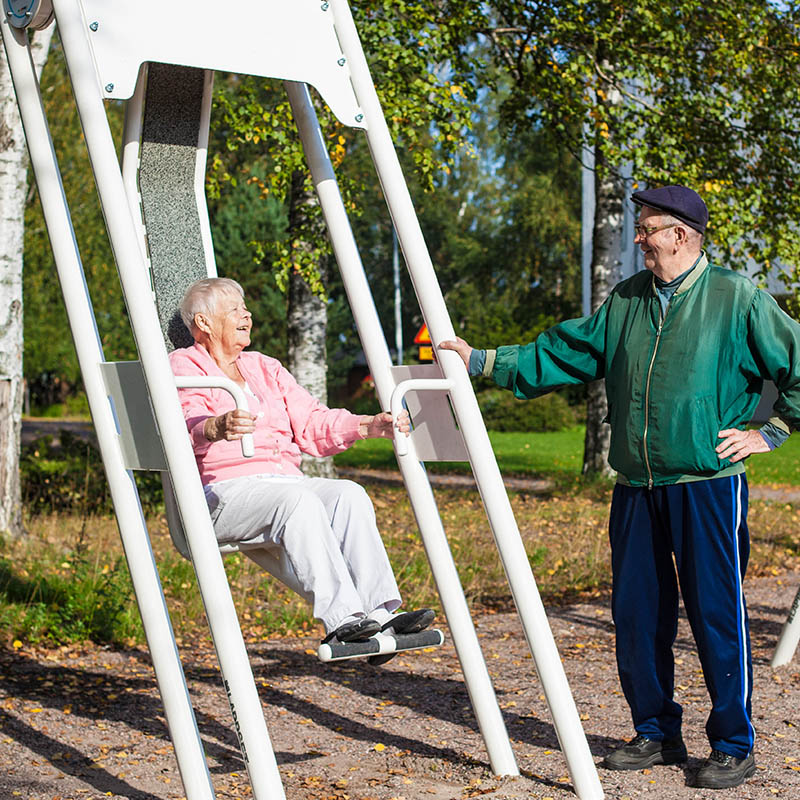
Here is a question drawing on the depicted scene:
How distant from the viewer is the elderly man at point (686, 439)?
3.74 meters

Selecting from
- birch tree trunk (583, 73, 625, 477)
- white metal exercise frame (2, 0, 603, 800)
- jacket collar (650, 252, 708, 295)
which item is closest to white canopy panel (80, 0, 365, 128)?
white metal exercise frame (2, 0, 603, 800)

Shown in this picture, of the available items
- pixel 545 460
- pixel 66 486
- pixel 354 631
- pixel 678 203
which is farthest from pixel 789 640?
pixel 545 460

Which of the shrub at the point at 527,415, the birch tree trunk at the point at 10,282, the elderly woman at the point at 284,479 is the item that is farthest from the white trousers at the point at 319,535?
the shrub at the point at 527,415

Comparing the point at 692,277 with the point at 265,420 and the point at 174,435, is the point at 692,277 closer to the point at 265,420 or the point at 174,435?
the point at 265,420

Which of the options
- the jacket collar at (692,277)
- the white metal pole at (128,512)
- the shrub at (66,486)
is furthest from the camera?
the shrub at (66,486)

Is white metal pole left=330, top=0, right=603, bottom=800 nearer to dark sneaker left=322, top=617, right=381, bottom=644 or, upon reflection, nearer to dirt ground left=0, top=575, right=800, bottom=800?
dirt ground left=0, top=575, right=800, bottom=800

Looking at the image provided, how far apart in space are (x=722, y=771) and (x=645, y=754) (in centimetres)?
28

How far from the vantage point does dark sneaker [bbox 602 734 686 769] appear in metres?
4.03

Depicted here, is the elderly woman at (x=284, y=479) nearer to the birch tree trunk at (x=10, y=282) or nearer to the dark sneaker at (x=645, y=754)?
the dark sneaker at (x=645, y=754)

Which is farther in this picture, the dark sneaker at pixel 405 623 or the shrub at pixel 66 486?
the shrub at pixel 66 486

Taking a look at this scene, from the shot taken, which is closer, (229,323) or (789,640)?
(229,323)

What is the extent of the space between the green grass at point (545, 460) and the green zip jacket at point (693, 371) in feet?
33.1

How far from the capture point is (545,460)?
1994cm

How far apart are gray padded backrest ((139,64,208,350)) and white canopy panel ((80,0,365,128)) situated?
77 cm
